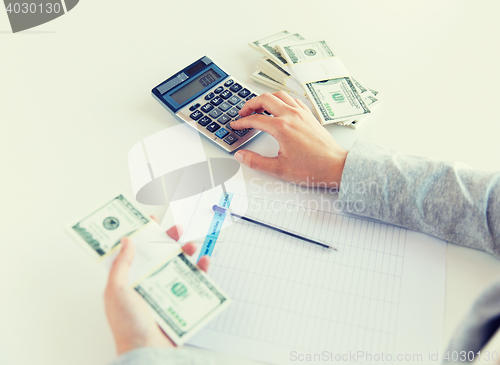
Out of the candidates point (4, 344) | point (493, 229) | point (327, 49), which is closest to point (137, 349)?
point (4, 344)

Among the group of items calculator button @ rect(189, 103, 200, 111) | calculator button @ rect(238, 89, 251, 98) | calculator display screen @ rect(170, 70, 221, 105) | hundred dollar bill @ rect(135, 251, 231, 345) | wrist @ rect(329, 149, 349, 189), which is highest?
calculator display screen @ rect(170, 70, 221, 105)

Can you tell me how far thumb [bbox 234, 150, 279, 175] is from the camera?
0.83m

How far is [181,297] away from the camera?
62 cm

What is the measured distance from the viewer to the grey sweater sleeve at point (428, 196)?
70 centimetres

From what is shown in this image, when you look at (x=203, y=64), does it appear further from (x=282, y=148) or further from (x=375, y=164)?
(x=375, y=164)

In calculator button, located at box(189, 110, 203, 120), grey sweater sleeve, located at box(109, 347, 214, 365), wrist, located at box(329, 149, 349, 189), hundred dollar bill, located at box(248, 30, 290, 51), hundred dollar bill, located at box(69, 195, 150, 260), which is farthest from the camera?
hundred dollar bill, located at box(248, 30, 290, 51)

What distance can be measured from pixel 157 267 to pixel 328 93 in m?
0.54

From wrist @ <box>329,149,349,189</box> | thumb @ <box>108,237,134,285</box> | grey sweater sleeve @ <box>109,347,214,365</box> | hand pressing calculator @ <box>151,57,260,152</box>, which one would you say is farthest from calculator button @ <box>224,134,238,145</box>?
grey sweater sleeve @ <box>109,347,214,365</box>

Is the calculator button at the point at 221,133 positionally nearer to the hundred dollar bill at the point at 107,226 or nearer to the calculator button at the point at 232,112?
the calculator button at the point at 232,112

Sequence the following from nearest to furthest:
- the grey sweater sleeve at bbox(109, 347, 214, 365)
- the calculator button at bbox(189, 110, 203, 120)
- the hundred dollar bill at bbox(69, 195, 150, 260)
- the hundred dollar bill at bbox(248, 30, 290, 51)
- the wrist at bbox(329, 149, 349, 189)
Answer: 1. the grey sweater sleeve at bbox(109, 347, 214, 365)
2. the hundred dollar bill at bbox(69, 195, 150, 260)
3. the wrist at bbox(329, 149, 349, 189)
4. the calculator button at bbox(189, 110, 203, 120)
5. the hundred dollar bill at bbox(248, 30, 290, 51)

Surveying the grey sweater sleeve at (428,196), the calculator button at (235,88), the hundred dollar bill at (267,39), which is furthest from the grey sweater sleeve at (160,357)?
the hundred dollar bill at (267,39)

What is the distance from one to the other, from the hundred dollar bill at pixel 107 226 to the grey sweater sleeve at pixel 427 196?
0.37m

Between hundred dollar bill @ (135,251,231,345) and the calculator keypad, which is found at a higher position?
the calculator keypad

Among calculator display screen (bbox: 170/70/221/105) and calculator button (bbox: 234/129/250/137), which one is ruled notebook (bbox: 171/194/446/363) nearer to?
calculator button (bbox: 234/129/250/137)
